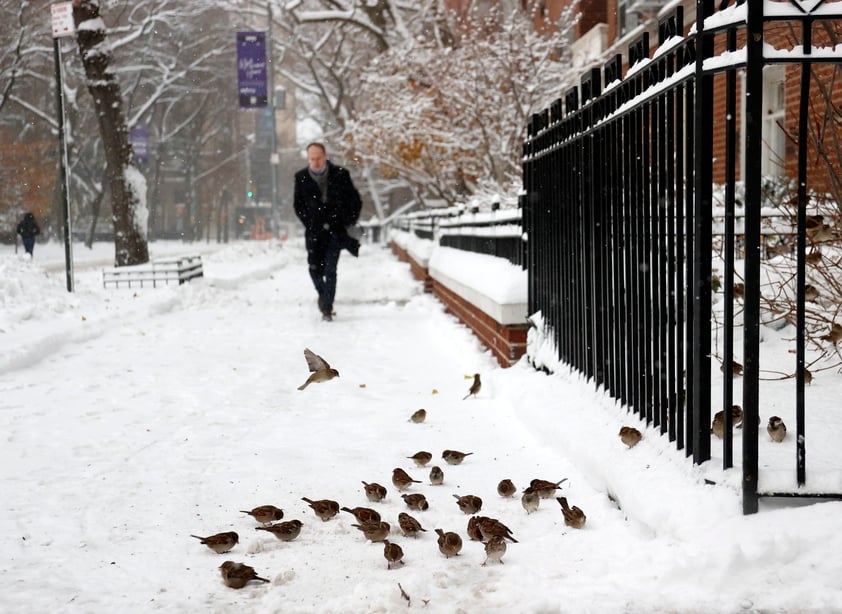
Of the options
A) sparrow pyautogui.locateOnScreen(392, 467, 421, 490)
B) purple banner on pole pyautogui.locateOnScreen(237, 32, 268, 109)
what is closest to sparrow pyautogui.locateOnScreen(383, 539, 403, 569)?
sparrow pyautogui.locateOnScreen(392, 467, 421, 490)

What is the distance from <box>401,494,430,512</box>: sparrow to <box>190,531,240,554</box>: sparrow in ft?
2.77

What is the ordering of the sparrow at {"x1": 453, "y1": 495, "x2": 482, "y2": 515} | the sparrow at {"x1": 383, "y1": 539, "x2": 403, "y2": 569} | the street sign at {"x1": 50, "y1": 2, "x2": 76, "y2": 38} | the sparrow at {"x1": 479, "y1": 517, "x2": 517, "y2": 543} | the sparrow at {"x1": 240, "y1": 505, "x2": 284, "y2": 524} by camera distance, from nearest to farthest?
the sparrow at {"x1": 383, "y1": 539, "x2": 403, "y2": 569}
the sparrow at {"x1": 479, "y1": 517, "x2": 517, "y2": 543}
the sparrow at {"x1": 240, "y1": 505, "x2": 284, "y2": 524}
the sparrow at {"x1": 453, "y1": 495, "x2": 482, "y2": 515}
the street sign at {"x1": 50, "y1": 2, "x2": 76, "y2": 38}

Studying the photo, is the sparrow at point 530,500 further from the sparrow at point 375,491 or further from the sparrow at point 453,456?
the sparrow at point 453,456

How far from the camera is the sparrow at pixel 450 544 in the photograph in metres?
3.50

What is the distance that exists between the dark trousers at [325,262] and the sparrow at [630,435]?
24.9 ft

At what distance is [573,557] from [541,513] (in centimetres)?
60

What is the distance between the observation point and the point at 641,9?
17.4m

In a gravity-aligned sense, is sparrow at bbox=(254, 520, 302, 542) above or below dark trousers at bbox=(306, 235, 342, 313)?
below

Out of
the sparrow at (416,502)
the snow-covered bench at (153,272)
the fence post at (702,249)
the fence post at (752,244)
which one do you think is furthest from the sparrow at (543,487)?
the snow-covered bench at (153,272)

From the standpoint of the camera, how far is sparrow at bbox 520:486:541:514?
403 centimetres

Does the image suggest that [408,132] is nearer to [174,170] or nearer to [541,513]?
[541,513]

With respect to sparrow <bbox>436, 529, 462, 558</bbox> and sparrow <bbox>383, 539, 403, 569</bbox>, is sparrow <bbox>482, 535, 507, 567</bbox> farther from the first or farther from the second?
sparrow <bbox>383, 539, 403, 569</bbox>

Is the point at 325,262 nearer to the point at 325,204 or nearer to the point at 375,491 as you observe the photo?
the point at 325,204

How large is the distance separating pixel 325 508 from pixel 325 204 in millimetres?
7871
